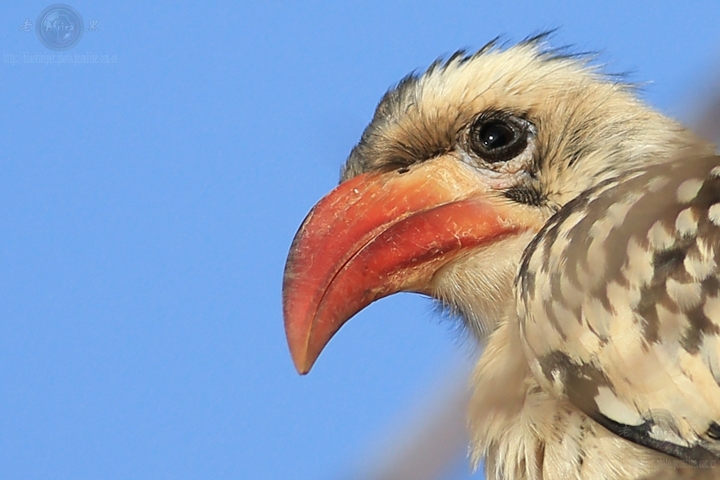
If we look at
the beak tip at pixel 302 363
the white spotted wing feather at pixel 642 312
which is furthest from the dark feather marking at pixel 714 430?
the beak tip at pixel 302 363

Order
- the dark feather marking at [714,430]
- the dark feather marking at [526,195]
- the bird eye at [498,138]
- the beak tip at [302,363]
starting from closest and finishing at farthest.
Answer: the dark feather marking at [714,430] → the beak tip at [302,363] → the dark feather marking at [526,195] → the bird eye at [498,138]

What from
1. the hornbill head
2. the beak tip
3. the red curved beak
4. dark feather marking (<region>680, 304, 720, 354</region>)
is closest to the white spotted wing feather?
dark feather marking (<region>680, 304, 720, 354</region>)

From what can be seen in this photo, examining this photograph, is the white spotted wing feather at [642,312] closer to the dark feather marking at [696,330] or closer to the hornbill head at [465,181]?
the dark feather marking at [696,330]

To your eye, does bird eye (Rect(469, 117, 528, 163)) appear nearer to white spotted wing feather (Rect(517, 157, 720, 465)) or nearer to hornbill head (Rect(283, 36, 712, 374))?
hornbill head (Rect(283, 36, 712, 374))

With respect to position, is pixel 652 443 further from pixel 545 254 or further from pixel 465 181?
pixel 465 181

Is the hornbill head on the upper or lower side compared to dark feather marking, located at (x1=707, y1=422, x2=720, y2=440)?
upper

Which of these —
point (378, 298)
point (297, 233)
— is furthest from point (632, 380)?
point (297, 233)

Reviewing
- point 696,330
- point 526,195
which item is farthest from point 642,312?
point 526,195

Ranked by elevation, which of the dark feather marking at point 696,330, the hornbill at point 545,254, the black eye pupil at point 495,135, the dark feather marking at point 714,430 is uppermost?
the black eye pupil at point 495,135
